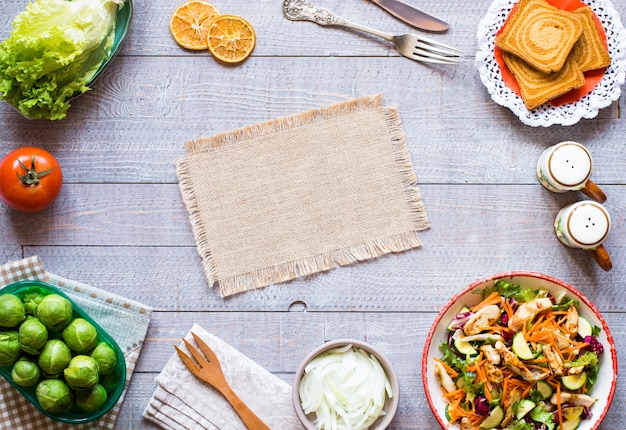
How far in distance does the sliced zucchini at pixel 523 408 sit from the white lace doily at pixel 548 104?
689 mm

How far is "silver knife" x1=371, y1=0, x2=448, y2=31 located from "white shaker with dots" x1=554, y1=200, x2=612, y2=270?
0.58 meters

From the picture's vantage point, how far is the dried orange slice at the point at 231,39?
1.82 m

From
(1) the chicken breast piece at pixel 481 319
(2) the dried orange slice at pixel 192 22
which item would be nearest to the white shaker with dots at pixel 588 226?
(1) the chicken breast piece at pixel 481 319

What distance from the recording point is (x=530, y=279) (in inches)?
66.2

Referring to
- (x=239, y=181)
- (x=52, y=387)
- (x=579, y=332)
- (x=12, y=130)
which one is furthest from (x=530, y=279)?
(x=12, y=130)

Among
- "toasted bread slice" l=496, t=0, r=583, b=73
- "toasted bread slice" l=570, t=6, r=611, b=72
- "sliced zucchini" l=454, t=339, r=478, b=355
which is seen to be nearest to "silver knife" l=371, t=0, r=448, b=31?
"toasted bread slice" l=496, t=0, r=583, b=73

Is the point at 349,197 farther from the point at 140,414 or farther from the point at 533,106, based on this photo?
Answer: the point at 140,414

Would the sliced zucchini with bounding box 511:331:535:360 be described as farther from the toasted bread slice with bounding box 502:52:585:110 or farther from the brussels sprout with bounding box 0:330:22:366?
the brussels sprout with bounding box 0:330:22:366

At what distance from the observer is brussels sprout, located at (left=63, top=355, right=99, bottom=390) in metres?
1.56

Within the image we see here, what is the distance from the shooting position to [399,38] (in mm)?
1817

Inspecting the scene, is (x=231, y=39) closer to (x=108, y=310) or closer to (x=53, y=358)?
(x=108, y=310)

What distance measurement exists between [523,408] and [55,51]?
1.42 metres

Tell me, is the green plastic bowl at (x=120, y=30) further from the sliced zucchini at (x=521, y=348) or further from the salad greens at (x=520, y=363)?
the sliced zucchini at (x=521, y=348)

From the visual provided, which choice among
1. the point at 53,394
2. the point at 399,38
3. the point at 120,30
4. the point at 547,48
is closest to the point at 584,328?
the point at 547,48
